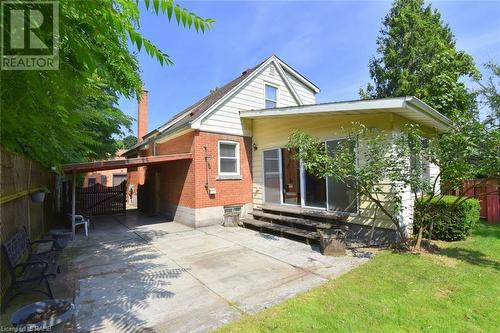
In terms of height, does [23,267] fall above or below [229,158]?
below

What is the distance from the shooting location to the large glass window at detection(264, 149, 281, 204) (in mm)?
10852

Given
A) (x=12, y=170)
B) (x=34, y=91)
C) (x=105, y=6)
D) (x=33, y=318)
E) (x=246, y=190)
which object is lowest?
(x=33, y=318)

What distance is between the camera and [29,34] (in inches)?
69.2

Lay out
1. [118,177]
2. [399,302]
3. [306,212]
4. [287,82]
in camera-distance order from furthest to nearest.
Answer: [118,177]
[287,82]
[306,212]
[399,302]

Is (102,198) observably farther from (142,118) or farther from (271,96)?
(271,96)

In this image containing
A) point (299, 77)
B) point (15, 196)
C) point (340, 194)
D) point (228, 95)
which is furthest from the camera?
point (299, 77)

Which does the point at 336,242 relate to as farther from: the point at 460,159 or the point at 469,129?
the point at 469,129

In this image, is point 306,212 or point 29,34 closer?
point 29,34

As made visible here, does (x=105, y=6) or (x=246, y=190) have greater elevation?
(x=105, y=6)

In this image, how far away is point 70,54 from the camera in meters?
2.59

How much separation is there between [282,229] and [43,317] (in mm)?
6730

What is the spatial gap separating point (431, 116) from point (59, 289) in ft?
31.4

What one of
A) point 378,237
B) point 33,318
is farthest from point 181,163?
point 33,318

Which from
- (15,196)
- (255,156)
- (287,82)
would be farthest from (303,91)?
(15,196)
